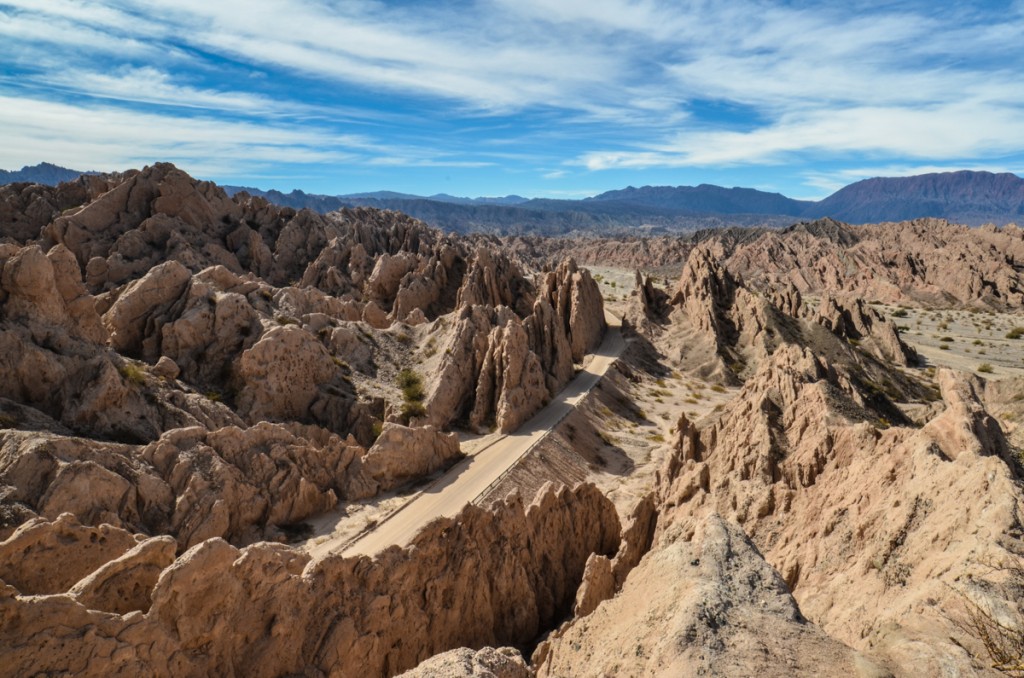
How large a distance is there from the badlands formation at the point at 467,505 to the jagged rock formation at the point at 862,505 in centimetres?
8

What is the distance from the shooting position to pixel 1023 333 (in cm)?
8944

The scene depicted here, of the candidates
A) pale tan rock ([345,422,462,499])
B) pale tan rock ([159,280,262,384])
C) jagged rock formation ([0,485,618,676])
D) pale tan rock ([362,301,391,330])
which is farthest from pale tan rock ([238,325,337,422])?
jagged rock formation ([0,485,618,676])

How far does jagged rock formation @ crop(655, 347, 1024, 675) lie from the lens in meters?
10.1

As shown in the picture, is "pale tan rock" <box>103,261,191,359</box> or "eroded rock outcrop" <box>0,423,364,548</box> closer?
"eroded rock outcrop" <box>0,423,364,548</box>

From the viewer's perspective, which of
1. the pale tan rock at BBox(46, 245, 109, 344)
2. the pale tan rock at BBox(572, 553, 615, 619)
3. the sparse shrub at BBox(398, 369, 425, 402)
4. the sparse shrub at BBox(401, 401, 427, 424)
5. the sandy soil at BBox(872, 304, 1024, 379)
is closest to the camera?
the pale tan rock at BBox(572, 553, 615, 619)

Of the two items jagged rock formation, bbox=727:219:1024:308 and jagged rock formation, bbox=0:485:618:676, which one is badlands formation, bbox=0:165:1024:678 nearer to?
jagged rock formation, bbox=0:485:618:676

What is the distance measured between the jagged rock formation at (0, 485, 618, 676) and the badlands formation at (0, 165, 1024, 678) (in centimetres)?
6

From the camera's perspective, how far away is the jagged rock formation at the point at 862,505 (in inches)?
399

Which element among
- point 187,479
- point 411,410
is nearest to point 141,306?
point 411,410

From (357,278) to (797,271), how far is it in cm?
12455

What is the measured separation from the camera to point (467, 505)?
18.9m

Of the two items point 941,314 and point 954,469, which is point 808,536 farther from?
point 941,314

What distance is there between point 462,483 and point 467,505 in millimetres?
15547

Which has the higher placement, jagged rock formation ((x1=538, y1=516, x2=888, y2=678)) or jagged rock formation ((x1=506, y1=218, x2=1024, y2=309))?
jagged rock formation ((x1=506, y1=218, x2=1024, y2=309))
